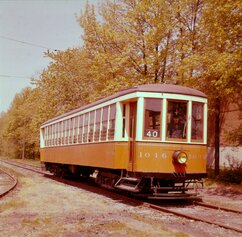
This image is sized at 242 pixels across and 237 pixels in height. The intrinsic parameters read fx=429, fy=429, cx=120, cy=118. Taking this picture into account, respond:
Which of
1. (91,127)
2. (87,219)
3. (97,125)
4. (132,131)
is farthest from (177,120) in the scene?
(87,219)

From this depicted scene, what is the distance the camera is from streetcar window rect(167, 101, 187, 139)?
11.9 metres

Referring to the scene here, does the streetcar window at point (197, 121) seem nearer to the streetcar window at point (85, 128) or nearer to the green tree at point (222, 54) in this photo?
the green tree at point (222, 54)

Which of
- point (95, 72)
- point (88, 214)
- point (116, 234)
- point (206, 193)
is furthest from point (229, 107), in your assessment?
point (116, 234)

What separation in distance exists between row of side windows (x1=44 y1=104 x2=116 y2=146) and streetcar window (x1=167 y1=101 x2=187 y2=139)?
6.12 feet

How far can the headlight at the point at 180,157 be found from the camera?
458 inches

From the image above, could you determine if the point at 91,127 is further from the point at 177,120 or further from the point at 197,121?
the point at 197,121

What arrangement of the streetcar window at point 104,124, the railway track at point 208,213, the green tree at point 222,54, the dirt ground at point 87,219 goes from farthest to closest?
the streetcar window at point 104,124 → the green tree at point 222,54 → the railway track at point 208,213 → the dirt ground at point 87,219

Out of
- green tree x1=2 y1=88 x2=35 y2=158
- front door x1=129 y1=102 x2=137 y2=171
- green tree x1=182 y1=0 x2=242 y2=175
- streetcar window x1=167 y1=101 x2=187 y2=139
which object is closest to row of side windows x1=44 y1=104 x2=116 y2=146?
front door x1=129 y1=102 x2=137 y2=171

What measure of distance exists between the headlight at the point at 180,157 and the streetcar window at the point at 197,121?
74 cm

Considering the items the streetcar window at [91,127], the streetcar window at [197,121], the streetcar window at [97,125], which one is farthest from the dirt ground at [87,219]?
the streetcar window at [91,127]

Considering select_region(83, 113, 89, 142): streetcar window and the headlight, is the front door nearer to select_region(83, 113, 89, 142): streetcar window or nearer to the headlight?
the headlight

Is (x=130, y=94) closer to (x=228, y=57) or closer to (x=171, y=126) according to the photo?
(x=171, y=126)

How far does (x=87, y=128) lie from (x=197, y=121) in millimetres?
4692

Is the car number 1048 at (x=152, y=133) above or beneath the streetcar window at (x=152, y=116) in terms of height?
beneath
